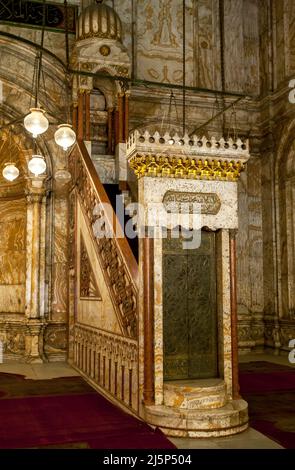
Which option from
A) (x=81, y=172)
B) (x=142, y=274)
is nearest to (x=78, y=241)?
(x=81, y=172)

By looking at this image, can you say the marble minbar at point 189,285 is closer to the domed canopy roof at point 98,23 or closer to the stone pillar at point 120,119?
the stone pillar at point 120,119

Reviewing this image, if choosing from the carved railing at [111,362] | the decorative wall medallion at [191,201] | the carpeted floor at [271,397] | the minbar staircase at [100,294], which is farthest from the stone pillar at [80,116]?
the carpeted floor at [271,397]

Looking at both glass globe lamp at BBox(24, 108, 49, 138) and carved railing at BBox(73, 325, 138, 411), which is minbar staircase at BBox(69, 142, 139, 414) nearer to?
carved railing at BBox(73, 325, 138, 411)

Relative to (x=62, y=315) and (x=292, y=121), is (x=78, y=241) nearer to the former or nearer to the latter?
(x=62, y=315)

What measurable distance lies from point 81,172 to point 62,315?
2.30 metres

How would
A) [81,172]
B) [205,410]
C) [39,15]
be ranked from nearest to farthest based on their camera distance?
[205,410] → [81,172] → [39,15]

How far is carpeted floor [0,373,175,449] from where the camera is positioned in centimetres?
380

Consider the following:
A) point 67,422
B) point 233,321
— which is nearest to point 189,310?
point 233,321

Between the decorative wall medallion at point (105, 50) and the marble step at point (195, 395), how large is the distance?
5.25 m

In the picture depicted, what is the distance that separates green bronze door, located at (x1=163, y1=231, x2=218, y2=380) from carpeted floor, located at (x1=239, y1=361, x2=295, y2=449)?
592mm

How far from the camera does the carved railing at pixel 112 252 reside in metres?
4.79

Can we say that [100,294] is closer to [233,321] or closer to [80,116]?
[233,321]

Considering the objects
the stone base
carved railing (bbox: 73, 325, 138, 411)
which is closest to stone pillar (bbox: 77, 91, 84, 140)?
carved railing (bbox: 73, 325, 138, 411)

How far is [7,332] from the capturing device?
836cm
